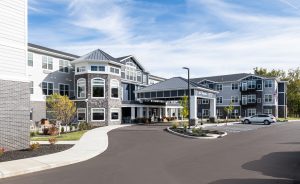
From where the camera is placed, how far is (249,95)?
232ft

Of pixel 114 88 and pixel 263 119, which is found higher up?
pixel 114 88

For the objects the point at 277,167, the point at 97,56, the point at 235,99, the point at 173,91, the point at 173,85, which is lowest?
the point at 277,167

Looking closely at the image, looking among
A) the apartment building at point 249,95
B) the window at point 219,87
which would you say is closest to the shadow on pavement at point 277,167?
the apartment building at point 249,95

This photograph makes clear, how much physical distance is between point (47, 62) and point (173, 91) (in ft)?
55.9

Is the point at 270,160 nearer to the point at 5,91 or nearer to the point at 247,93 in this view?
the point at 5,91

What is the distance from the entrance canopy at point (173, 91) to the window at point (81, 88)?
9635 millimetres

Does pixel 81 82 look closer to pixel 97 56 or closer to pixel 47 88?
pixel 97 56

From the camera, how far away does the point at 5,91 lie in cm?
1625

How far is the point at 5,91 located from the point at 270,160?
1336 centimetres

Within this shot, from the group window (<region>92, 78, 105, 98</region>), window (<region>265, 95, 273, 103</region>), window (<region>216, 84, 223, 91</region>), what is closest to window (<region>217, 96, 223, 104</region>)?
window (<region>216, 84, 223, 91</region>)

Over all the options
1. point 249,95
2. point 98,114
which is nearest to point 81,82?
point 98,114

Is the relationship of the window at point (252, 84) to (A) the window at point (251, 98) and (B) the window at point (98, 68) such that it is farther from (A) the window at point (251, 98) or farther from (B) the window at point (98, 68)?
(B) the window at point (98, 68)

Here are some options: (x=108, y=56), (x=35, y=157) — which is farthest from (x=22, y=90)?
(x=108, y=56)

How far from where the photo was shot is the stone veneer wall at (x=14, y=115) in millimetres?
16031
